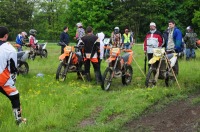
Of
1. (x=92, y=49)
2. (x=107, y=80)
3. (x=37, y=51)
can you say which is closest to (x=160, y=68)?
(x=107, y=80)

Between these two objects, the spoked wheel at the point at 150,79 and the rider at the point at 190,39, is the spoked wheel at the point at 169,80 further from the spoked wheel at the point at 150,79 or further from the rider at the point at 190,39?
the rider at the point at 190,39

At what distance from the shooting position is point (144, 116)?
22.4 feet

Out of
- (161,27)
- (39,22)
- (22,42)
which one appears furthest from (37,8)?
(22,42)

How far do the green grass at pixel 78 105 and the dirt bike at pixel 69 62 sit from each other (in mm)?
377

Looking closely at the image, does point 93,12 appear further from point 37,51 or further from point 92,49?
point 92,49

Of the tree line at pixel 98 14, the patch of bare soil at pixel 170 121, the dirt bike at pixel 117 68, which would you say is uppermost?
the tree line at pixel 98 14

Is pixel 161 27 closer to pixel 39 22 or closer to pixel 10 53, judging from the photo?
pixel 39 22

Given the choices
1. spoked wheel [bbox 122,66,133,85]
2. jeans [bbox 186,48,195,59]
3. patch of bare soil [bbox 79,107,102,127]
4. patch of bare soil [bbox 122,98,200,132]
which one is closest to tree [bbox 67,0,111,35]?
jeans [bbox 186,48,195,59]

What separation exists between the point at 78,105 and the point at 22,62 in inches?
→ 211

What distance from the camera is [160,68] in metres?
9.78

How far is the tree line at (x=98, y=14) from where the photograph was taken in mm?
50062

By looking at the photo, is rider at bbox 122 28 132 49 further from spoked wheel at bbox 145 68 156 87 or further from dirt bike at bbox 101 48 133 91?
spoked wheel at bbox 145 68 156 87

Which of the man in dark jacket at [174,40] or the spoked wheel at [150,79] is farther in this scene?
the man in dark jacket at [174,40]

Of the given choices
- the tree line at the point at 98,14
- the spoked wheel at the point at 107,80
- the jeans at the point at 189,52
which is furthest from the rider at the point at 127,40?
the tree line at the point at 98,14
